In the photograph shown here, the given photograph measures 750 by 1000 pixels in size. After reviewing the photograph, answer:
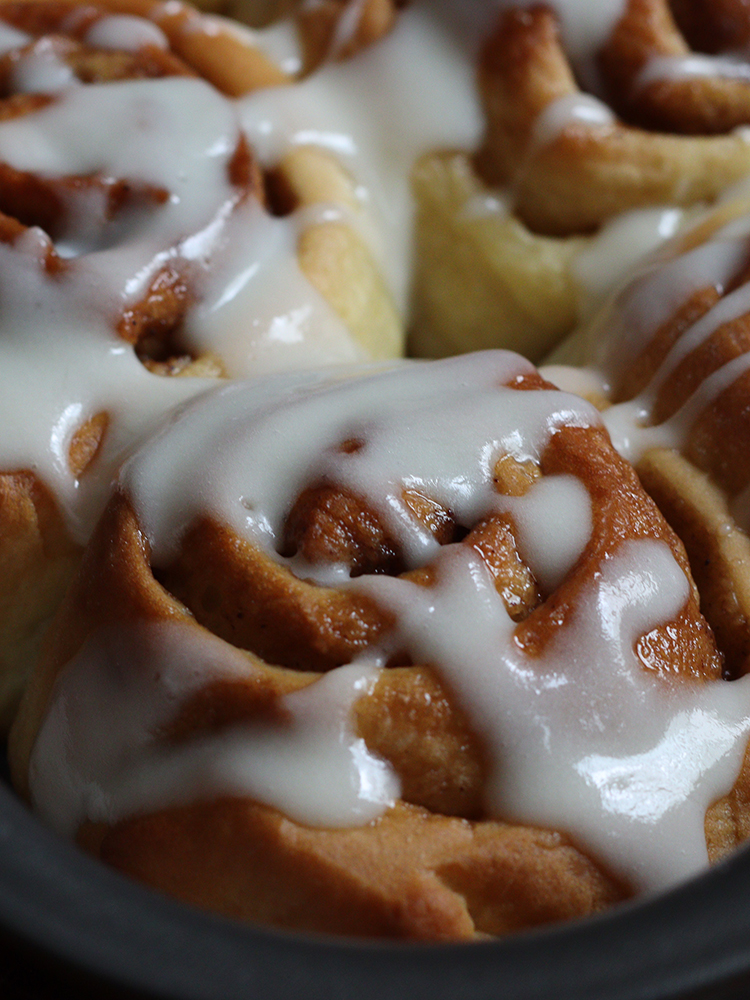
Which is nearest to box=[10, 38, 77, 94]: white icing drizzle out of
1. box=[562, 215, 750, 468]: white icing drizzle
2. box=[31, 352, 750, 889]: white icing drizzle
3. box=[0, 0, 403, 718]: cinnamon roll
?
box=[0, 0, 403, 718]: cinnamon roll

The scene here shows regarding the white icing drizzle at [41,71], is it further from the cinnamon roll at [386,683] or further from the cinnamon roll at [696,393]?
the cinnamon roll at [696,393]

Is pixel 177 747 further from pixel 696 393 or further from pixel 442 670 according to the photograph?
pixel 696 393

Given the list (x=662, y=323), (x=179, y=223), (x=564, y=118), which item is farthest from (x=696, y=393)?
(x=179, y=223)

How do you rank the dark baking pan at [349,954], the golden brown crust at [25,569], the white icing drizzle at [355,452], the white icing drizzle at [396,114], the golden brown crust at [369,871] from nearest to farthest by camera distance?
the dark baking pan at [349,954], the golden brown crust at [369,871], the white icing drizzle at [355,452], the golden brown crust at [25,569], the white icing drizzle at [396,114]

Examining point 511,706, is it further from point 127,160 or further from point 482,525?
point 127,160

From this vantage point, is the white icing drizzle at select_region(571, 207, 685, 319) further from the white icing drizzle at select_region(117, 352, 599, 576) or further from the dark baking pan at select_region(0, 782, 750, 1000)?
the dark baking pan at select_region(0, 782, 750, 1000)

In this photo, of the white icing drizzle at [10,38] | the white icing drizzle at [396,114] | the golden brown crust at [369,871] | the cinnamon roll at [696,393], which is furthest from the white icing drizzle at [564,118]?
the golden brown crust at [369,871]

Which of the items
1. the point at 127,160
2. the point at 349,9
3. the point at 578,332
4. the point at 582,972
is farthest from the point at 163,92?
the point at 582,972

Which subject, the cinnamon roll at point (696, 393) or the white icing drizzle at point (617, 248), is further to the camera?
the white icing drizzle at point (617, 248)

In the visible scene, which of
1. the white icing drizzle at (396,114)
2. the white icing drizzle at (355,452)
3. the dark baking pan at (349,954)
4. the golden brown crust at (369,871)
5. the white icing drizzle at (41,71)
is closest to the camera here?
the dark baking pan at (349,954)
